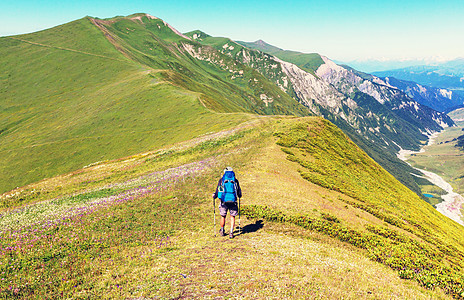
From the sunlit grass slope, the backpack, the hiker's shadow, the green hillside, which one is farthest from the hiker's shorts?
the green hillside

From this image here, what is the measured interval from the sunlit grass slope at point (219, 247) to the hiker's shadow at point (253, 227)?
3.6 inches

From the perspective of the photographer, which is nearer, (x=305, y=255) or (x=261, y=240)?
(x=305, y=255)

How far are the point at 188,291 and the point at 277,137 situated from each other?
4302 cm

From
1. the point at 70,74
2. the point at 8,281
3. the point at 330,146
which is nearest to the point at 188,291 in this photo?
the point at 8,281

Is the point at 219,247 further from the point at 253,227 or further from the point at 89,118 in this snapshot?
the point at 89,118

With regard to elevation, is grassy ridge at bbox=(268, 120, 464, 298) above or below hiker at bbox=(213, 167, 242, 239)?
below

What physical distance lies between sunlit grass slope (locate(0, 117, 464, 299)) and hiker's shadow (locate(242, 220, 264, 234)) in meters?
0.09

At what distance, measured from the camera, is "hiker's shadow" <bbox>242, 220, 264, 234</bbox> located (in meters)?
19.1

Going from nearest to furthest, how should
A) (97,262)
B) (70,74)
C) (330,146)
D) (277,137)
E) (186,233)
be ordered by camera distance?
(97,262) < (186,233) < (277,137) < (330,146) < (70,74)

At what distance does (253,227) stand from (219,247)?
14.8ft

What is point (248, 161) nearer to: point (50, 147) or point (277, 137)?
point (277, 137)

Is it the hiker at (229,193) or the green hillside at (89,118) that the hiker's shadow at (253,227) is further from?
the green hillside at (89,118)

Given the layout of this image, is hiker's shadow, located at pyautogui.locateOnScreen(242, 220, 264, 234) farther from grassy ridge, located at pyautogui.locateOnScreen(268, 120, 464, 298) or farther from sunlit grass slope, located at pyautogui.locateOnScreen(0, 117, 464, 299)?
grassy ridge, located at pyautogui.locateOnScreen(268, 120, 464, 298)

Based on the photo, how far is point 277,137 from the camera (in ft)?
168
